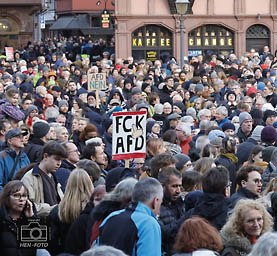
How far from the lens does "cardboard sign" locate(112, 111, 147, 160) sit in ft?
33.7

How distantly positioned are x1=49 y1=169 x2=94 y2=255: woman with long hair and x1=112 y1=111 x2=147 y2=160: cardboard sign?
2.25 metres

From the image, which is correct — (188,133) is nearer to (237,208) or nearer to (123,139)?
(123,139)

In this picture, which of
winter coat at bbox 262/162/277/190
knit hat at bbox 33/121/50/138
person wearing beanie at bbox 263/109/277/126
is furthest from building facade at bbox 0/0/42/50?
winter coat at bbox 262/162/277/190

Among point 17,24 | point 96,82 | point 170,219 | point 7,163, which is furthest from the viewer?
point 17,24

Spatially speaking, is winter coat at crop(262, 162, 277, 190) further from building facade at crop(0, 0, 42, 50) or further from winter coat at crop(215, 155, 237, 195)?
building facade at crop(0, 0, 42, 50)

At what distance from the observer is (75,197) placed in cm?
793

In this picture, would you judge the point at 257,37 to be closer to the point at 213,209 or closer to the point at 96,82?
the point at 96,82

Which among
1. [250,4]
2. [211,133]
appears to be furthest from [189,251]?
[250,4]

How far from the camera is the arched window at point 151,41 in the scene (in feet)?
118

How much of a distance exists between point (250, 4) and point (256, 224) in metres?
30.2

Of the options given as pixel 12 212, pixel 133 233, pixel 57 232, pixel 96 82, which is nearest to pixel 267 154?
pixel 57 232

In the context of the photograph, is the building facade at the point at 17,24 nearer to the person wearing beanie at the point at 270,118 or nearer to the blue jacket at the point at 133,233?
the person wearing beanie at the point at 270,118

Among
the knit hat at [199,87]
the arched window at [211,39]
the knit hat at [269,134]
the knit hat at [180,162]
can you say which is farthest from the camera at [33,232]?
the arched window at [211,39]

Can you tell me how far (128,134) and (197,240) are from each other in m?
4.06
